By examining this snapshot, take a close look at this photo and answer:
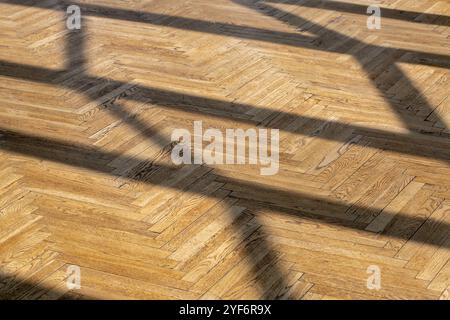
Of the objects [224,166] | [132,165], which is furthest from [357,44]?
[132,165]

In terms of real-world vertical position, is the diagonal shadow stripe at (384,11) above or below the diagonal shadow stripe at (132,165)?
above

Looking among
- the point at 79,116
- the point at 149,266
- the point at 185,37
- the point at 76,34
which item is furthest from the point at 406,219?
the point at 76,34

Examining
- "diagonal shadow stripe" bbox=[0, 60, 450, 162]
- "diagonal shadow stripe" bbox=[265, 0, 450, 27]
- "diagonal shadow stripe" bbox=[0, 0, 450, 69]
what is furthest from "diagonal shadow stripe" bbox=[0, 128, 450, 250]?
"diagonal shadow stripe" bbox=[265, 0, 450, 27]

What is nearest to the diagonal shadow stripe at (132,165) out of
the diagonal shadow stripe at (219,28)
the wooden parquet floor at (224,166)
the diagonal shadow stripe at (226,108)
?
the wooden parquet floor at (224,166)

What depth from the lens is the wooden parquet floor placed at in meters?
2.64

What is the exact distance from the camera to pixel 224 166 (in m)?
3.17

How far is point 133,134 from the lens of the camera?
339 centimetres

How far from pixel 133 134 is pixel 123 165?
0.24m

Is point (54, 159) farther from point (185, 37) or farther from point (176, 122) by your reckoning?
point (185, 37)

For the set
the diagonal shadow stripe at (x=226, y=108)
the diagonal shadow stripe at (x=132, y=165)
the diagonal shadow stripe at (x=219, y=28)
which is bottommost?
the diagonal shadow stripe at (x=132, y=165)

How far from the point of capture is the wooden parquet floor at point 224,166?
264 centimetres

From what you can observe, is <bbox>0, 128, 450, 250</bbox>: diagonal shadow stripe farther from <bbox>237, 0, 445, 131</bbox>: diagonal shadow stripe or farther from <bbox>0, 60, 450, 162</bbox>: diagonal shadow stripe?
<bbox>237, 0, 445, 131</bbox>: diagonal shadow stripe

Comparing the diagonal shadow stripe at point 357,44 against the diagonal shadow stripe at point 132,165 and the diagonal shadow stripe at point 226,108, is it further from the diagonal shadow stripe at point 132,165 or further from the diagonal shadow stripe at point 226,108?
the diagonal shadow stripe at point 132,165
